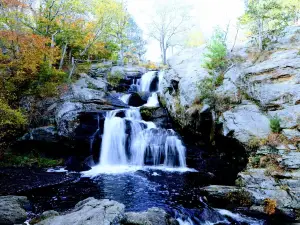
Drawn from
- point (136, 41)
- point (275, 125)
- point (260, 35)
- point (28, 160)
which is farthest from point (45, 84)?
point (136, 41)

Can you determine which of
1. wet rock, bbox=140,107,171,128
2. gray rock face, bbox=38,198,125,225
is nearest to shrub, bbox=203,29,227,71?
wet rock, bbox=140,107,171,128

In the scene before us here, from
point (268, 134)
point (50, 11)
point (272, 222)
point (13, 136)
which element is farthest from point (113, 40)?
point (272, 222)

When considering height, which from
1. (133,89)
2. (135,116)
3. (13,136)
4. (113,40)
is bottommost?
(13,136)

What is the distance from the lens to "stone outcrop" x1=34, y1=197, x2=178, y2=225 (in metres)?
6.57

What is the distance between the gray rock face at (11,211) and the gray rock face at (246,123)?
34.2 feet

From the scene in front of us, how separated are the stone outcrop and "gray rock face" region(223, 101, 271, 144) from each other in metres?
6.66

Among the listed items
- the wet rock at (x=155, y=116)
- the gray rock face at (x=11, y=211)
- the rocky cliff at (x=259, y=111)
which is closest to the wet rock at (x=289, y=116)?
the rocky cliff at (x=259, y=111)

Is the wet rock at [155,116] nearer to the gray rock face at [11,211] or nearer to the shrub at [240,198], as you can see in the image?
the shrub at [240,198]

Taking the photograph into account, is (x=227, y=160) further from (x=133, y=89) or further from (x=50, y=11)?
(x=50, y=11)

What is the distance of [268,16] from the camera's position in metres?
18.0

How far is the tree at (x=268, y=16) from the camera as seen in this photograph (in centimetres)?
1770

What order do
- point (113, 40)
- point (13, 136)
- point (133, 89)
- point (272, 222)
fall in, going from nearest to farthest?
1. point (272, 222)
2. point (13, 136)
3. point (133, 89)
4. point (113, 40)

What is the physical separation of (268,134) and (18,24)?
18446 millimetres

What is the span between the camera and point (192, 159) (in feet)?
50.8
